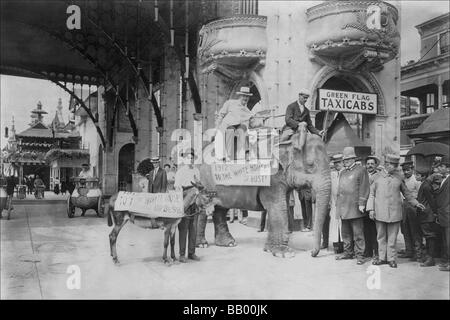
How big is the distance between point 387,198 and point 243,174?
251 cm

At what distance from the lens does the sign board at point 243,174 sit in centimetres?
796

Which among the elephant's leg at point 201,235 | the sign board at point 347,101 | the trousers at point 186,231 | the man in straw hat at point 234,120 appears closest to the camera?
the trousers at point 186,231

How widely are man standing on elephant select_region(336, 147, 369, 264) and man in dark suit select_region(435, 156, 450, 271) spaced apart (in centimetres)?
108

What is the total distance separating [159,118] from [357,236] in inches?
526

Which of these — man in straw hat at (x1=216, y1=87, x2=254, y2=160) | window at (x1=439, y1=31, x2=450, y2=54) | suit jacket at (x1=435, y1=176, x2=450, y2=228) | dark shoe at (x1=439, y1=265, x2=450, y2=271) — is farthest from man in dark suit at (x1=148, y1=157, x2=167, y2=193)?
window at (x1=439, y1=31, x2=450, y2=54)

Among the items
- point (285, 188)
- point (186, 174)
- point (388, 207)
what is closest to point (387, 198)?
point (388, 207)

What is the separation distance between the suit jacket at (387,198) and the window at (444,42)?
10.5 metres

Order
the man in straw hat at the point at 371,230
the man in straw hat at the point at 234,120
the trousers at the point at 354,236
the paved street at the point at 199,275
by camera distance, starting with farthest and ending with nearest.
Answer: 1. the man in straw hat at the point at 234,120
2. the man in straw hat at the point at 371,230
3. the trousers at the point at 354,236
4. the paved street at the point at 199,275

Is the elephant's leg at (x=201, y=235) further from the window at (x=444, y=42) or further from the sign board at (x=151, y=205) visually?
the window at (x=444, y=42)

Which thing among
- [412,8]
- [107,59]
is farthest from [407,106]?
[107,59]

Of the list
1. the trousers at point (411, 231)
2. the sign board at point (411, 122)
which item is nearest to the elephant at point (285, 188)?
the trousers at point (411, 231)

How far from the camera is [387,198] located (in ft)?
23.0

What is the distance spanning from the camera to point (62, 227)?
1182cm

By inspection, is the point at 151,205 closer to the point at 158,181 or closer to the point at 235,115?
the point at 235,115
